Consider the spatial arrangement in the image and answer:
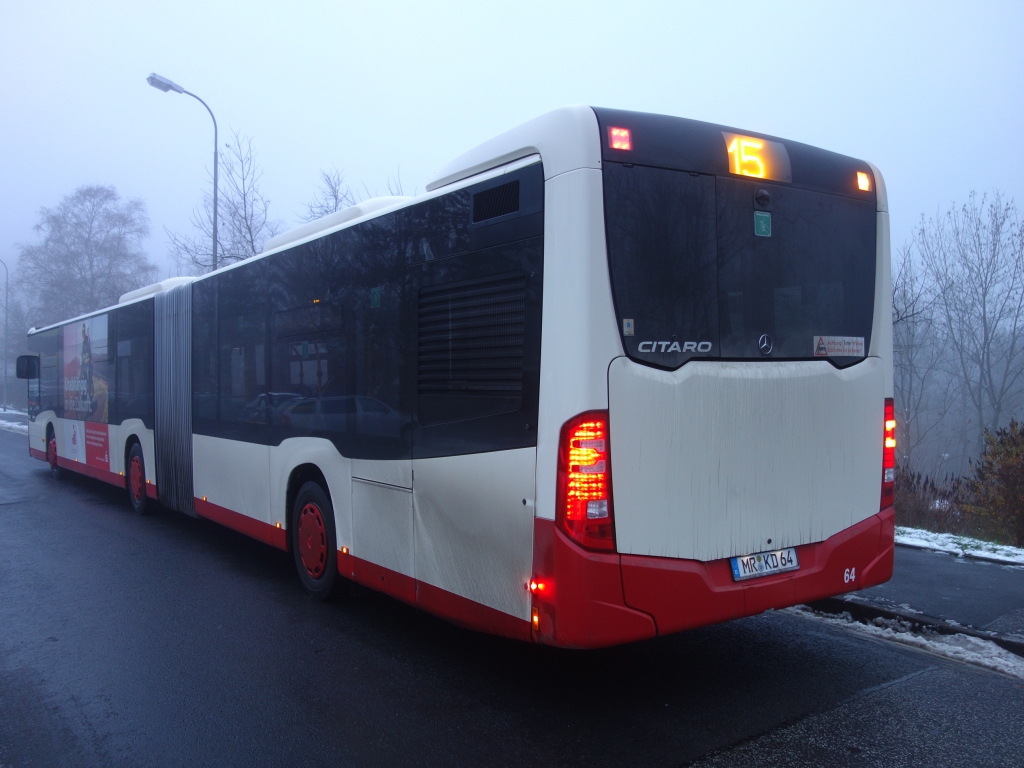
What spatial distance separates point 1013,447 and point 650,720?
7.21 m

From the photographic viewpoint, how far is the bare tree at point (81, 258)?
58250 millimetres

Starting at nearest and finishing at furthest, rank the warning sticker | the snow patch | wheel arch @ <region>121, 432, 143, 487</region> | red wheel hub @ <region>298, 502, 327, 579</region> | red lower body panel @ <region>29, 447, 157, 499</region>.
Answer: the warning sticker, red wheel hub @ <region>298, 502, 327, 579</region>, red lower body panel @ <region>29, 447, 157, 499</region>, wheel arch @ <region>121, 432, 143, 487</region>, the snow patch

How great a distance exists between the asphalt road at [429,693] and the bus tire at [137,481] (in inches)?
154

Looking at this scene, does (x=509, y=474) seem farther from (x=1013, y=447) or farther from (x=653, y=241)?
(x=1013, y=447)

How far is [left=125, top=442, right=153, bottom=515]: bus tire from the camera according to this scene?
10797 millimetres

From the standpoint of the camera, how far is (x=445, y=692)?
15.6 ft

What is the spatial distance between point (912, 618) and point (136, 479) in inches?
377

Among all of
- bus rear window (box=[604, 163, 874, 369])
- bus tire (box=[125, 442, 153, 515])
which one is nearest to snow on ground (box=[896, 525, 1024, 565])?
bus rear window (box=[604, 163, 874, 369])

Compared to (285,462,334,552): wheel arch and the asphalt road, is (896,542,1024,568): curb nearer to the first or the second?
the asphalt road

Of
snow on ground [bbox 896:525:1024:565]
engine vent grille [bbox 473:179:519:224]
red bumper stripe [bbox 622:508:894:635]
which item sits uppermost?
engine vent grille [bbox 473:179:519:224]

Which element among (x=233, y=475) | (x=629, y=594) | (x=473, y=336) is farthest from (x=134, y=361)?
(x=629, y=594)

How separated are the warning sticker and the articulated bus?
0.02 metres

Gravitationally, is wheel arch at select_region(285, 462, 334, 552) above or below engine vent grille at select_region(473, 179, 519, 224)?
below

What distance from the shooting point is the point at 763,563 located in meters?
4.45
